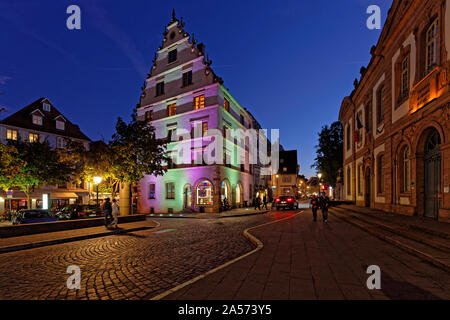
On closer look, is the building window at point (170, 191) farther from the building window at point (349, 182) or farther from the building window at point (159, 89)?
the building window at point (349, 182)

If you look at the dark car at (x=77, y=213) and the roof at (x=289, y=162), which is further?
the roof at (x=289, y=162)

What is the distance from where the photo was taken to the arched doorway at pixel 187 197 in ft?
88.0

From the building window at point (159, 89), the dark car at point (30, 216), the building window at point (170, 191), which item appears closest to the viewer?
the dark car at point (30, 216)

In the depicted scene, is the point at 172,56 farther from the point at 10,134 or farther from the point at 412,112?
the point at 412,112

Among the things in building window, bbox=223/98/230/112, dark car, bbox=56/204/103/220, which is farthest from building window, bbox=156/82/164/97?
dark car, bbox=56/204/103/220

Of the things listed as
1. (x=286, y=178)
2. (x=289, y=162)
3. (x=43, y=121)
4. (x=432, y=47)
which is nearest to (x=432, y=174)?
(x=432, y=47)

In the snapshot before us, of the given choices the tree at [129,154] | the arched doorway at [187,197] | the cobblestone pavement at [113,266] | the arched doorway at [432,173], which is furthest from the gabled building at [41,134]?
the arched doorway at [432,173]

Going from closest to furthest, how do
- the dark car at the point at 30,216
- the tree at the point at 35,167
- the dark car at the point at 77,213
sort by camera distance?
the dark car at the point at 30,216, the dark car at the point at 77,213, the tree at the point at 35,167

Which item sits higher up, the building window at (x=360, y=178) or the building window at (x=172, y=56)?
the building window at (x=172, y=56)

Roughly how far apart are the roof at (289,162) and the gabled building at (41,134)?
49669 millimetres

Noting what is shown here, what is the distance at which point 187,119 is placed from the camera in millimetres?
27500

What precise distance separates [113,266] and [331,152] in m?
36.0

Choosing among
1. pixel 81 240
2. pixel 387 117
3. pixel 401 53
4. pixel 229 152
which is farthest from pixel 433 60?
pixel 229 152

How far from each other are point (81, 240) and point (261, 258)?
28.7ft
